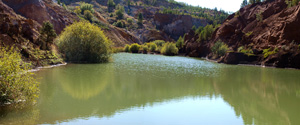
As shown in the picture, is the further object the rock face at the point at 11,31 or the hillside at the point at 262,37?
the hillside at the point at 262,37

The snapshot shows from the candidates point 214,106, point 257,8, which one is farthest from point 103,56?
point 257,8

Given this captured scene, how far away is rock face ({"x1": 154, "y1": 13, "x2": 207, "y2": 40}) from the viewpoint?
579 ft

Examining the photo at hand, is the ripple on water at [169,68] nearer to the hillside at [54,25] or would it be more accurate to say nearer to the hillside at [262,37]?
the hillside at [262,37]

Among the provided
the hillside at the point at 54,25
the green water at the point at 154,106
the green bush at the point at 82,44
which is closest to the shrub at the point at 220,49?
the green bush at the point at 82,44

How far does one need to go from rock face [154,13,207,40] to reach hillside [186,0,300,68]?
80645 mm

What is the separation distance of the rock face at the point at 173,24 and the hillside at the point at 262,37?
80.6m

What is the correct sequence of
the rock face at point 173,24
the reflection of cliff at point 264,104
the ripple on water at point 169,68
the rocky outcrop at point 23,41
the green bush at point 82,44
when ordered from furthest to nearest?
1. the rock face at point 173,24
2. the green bush at point 82,44
3. the ripple on water at point 169,68
4. the rocky outcrop at point 23,41
5. the reflection of cliff at point 264,104

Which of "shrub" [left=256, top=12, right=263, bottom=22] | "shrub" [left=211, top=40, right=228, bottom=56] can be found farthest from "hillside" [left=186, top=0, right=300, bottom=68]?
"shrub" [left=211, top=40, right=228, bottom=56]

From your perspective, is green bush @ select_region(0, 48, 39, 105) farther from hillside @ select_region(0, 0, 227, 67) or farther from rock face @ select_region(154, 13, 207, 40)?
rock face @ select_region(154, 13, 207, 40)

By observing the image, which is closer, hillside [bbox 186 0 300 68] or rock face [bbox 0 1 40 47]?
rock face [bbox 0 1 40 47]

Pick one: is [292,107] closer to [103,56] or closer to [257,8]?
[103,56]

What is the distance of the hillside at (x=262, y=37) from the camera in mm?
51562

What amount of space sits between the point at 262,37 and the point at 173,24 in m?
116

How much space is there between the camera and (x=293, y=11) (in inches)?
2288
